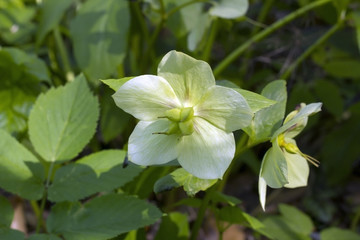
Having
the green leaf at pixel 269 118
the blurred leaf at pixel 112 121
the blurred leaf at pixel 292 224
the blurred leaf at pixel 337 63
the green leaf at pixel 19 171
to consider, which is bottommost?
the blurred leaf at pixel 292 224

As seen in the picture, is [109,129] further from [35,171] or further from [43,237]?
[43,237]

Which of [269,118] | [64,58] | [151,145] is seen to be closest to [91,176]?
[151,145]

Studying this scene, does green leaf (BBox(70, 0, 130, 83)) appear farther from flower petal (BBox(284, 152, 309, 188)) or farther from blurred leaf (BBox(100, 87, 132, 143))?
flower petal (BBox(284, 152, 309, 188))

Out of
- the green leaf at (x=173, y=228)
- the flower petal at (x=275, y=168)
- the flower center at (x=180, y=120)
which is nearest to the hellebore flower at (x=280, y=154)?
the flower petal at (x=275, y=168)

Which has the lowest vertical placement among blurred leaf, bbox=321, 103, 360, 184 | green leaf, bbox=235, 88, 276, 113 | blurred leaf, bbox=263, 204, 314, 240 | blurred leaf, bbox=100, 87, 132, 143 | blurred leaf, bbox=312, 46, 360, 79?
blurred leaf, bbox=321, 103, 360, 184

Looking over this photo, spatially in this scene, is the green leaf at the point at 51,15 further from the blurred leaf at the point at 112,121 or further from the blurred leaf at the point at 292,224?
the blurred leaf at the point at 292,224

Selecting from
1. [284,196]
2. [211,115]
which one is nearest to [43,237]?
[211,115]

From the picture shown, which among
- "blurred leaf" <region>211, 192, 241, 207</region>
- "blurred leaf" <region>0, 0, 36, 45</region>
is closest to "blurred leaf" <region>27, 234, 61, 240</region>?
"blurred leaf" <region>211, 192, 241, 207</region>

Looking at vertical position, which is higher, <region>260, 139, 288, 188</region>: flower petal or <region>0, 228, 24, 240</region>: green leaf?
<region>260, 139, 288, 188</region>: flower petal
